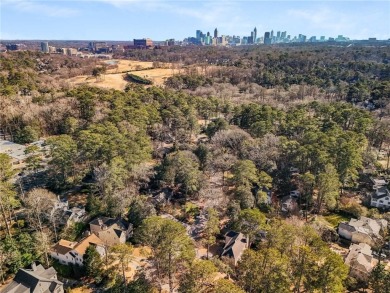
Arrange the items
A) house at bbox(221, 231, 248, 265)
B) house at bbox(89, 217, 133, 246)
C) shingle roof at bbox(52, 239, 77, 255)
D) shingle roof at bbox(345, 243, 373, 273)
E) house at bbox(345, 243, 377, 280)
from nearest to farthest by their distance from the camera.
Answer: house at bbox(345, 243, 377, 280) → shingle roof at bbox(345, 243, 373, 273) → shingle roof at bbox(52, 239, 77, 255) → house at bbox(221, 231, 248, 265) → house at bbox(89, 217, 133, 246)

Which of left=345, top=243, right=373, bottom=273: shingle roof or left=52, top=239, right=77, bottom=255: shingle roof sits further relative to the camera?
left=52, top=239, right=77, bottom=255: shingle roof

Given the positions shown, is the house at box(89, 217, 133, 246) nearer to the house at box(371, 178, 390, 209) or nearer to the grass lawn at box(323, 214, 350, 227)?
the grass lawn at box(323, 214, 350, 227)

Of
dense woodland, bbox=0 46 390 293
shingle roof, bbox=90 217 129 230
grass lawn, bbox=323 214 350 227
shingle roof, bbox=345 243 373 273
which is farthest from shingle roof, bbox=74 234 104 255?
grass lawn, bbox=323 214 350 227

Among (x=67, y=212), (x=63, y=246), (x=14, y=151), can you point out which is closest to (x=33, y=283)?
(x=63, y=246)

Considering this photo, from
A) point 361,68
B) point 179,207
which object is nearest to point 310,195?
point 179,207

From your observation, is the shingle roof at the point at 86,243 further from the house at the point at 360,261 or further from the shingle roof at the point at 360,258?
the shingle roof at the point at 360,258
